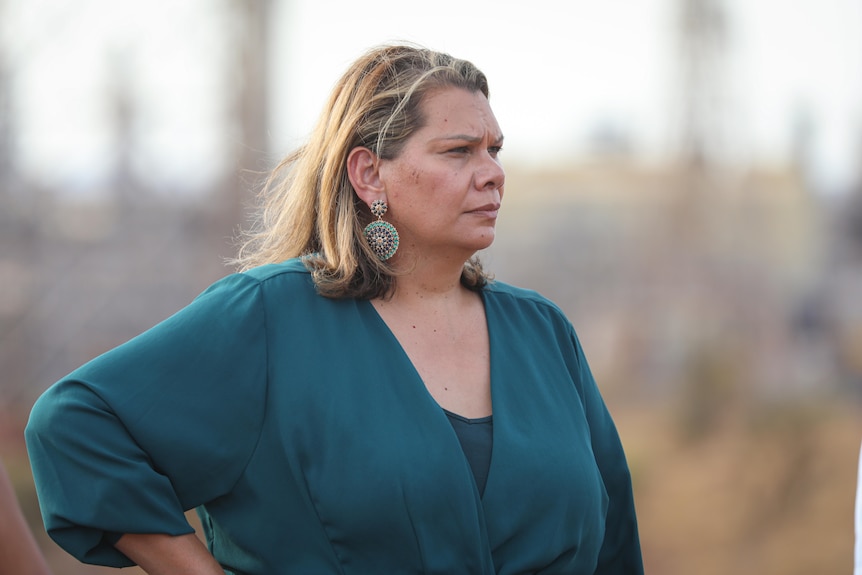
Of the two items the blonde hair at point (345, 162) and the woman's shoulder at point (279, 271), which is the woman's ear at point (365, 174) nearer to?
the blonde hair at point (345, 162)

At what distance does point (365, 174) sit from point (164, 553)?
945 mm

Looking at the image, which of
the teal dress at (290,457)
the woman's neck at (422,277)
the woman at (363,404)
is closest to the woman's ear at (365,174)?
the woman at (363,404)

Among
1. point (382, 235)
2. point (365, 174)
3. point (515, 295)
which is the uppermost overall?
point (365, 174)

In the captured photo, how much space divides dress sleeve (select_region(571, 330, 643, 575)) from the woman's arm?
98cm

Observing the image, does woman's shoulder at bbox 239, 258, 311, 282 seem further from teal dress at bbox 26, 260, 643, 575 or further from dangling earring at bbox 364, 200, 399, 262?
dangling earring at bbox 364, 200, 399, 262

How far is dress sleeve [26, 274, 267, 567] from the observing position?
1.87m

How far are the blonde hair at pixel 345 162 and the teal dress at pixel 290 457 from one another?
0.46 feet

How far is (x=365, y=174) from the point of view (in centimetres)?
227

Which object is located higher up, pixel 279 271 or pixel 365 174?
pixel 365 174

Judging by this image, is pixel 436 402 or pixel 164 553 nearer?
pixel 164 553

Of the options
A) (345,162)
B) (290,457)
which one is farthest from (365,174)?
(290,457)

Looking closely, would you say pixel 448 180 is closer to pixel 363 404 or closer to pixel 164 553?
pixel 363 404

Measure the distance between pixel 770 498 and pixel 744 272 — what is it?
255cm

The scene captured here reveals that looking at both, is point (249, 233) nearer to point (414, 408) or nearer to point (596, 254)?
point (414, 408)
